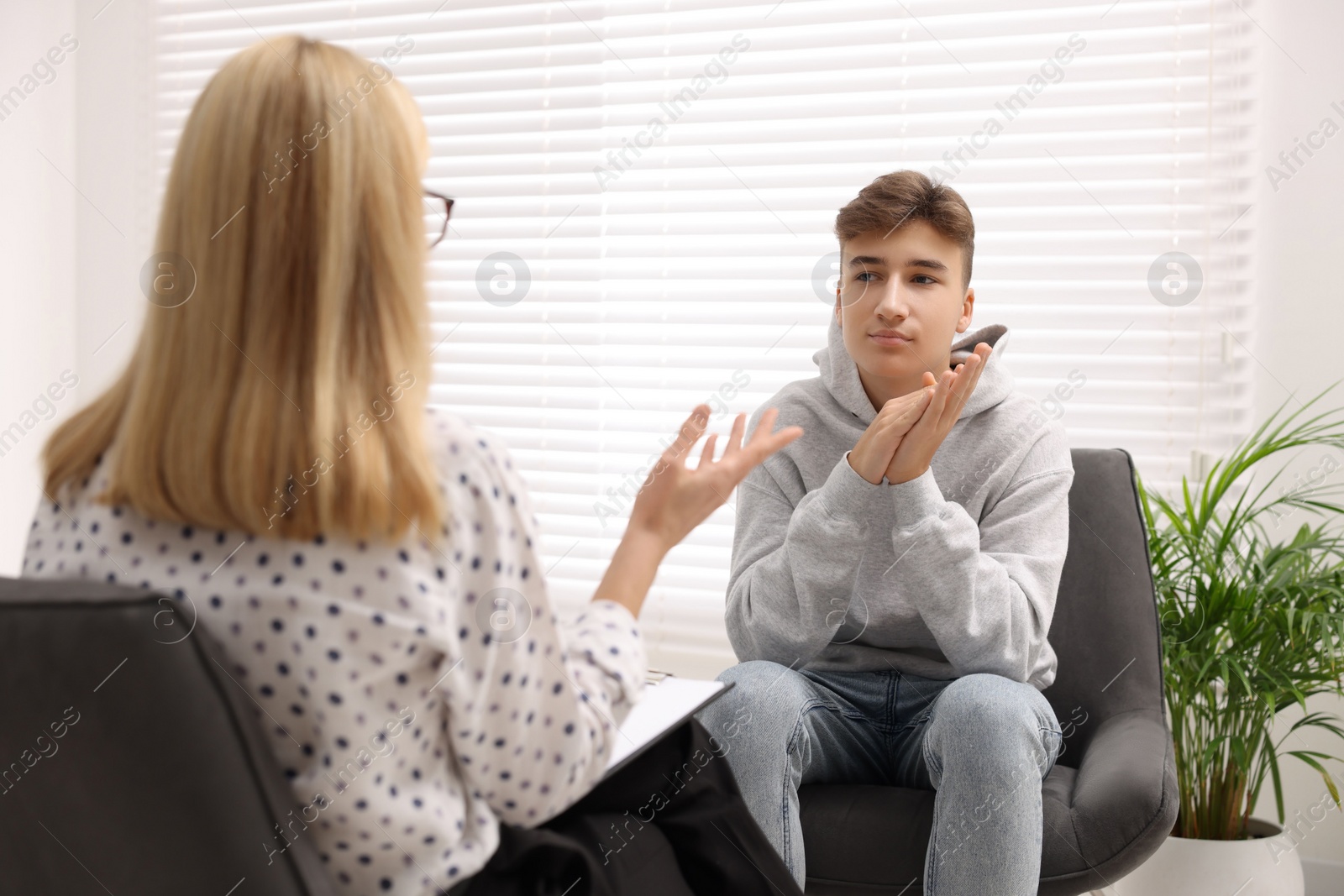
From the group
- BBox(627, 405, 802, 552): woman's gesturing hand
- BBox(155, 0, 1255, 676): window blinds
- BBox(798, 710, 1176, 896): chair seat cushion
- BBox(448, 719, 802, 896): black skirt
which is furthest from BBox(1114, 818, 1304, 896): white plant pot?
BBox(627, 405, 802, 552): woman's gesturing hand

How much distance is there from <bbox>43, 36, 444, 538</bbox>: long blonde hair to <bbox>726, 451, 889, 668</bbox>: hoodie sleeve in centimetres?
83

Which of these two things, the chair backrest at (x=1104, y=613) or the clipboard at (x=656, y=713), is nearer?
the clipboard at (x=656, y=713)

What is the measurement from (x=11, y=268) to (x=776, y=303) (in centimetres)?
209

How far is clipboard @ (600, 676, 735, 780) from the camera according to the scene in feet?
3.00

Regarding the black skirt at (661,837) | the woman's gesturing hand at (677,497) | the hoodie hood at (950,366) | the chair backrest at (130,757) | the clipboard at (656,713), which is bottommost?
the black skirt at (661,837)

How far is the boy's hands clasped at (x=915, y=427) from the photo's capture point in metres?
1.35

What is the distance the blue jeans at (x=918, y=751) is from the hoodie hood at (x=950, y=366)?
0.43 m

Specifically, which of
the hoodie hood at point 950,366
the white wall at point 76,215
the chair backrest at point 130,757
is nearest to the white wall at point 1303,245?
the hoodie hood at point 950,366

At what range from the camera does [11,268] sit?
280cm

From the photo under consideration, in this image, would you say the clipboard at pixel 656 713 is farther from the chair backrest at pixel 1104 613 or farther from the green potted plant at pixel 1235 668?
the green potted plant at pixel 1235 668

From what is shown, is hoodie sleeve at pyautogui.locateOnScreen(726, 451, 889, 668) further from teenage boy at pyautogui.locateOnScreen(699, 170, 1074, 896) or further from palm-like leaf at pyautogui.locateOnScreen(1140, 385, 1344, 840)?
palm-like leaf at pyautogui.locateOnScreen(1140, 385, 1344, 840)

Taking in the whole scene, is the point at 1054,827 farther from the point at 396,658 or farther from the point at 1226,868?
the point at 396,658

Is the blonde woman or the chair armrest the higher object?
the blonde woman

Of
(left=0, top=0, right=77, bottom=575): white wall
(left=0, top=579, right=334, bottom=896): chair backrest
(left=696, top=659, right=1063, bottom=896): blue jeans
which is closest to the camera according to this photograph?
Answer: (left=0, top=579, right=334, bottom=896): chair backrest
